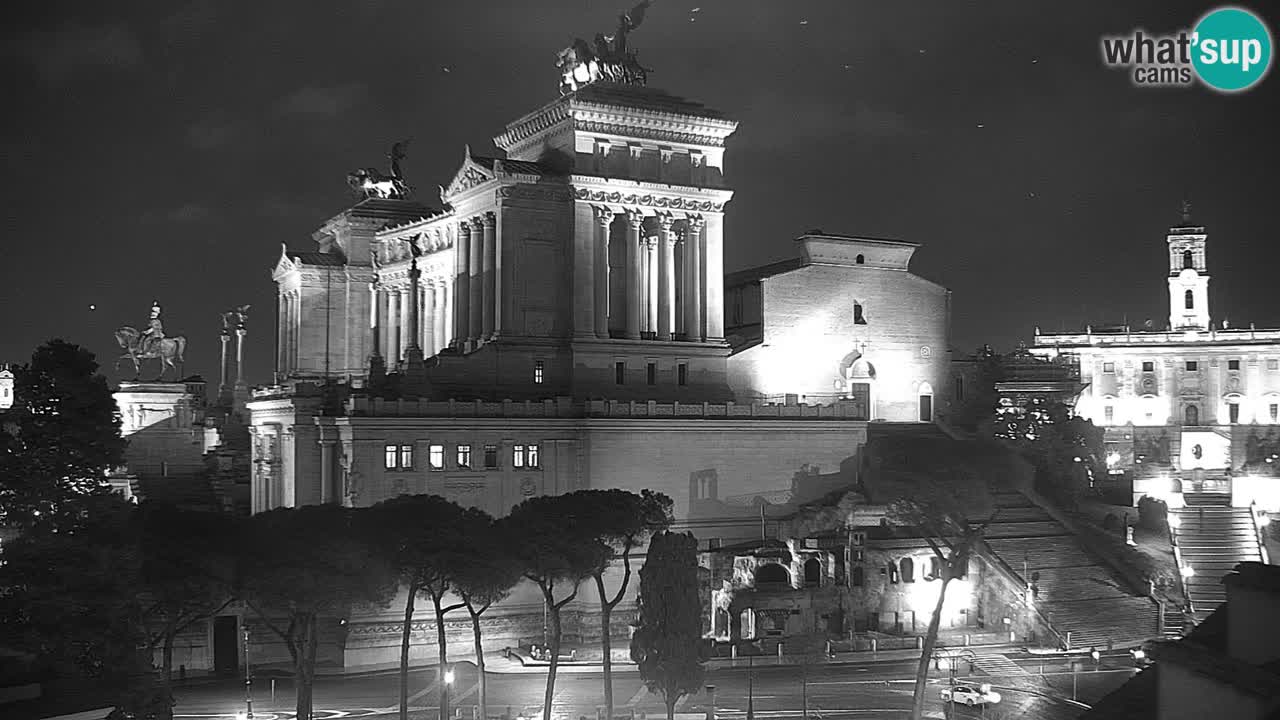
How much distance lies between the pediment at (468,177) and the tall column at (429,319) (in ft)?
40.8

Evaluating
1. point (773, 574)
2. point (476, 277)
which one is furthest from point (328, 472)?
point (773, 574)

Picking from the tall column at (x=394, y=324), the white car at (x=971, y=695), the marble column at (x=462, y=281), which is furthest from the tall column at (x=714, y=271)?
the white car at (x=971, y=695)

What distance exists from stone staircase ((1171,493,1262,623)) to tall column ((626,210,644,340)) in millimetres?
39465

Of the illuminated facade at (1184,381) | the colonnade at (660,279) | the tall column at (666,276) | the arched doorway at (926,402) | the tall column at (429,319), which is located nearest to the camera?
the colonnade at (660,279)

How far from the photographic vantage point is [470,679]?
6781 centimetres

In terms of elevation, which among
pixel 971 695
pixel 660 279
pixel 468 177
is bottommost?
pixel 971 695

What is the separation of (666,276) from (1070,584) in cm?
3353

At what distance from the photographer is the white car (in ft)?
196

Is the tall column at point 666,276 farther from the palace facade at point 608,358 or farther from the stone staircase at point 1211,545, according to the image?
the stone staircase at point 1211,545

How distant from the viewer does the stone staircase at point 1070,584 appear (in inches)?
2960

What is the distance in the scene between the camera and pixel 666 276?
91.8 m

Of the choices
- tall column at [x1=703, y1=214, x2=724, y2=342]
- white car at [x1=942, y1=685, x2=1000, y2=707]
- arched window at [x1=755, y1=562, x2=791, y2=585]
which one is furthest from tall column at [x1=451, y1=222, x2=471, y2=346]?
white car at [x1=942, y1=685, x2=1000, y2=707]

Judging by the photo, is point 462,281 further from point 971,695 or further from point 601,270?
point 971,695

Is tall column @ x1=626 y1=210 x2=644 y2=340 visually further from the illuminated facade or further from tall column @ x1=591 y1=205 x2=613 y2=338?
the illuminated facade
